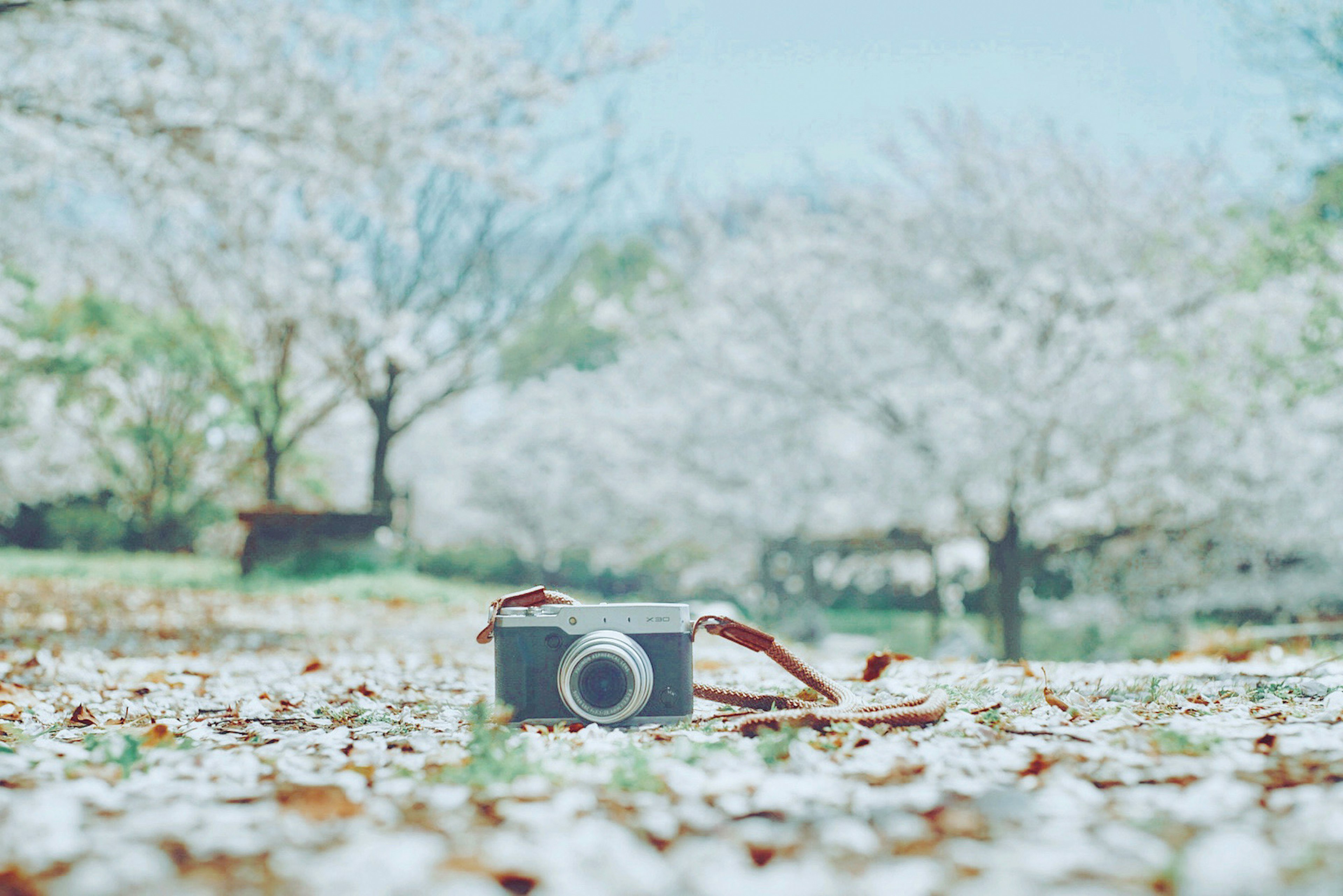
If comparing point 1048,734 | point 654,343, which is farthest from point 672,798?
point 654,343

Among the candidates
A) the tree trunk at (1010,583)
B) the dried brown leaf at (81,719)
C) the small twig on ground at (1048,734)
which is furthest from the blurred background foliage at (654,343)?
the small twig on ground at (1048,734)

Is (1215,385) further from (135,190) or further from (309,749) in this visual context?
(135,190)

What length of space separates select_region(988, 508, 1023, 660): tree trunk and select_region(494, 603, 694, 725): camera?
297 inches

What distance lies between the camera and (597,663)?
290cm

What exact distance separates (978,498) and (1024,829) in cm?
929

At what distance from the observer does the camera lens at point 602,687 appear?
2.91 metres

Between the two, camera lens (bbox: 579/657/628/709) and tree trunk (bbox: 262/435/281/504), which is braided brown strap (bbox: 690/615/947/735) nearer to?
camera lens (bbox: 579/657/628/709)

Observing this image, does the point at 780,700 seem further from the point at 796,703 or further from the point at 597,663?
the point at 597,663

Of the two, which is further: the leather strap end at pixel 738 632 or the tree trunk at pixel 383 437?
the tree trunk at pixel 383 437

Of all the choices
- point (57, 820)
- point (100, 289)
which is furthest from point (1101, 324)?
point (100, 289)

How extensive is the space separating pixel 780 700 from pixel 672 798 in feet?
4.29

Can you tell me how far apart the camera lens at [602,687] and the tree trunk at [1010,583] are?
764 cm

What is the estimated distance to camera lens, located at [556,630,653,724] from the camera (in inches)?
113

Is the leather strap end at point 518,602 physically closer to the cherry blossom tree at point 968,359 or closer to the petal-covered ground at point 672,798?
the petal-covered ground at point 672,798
